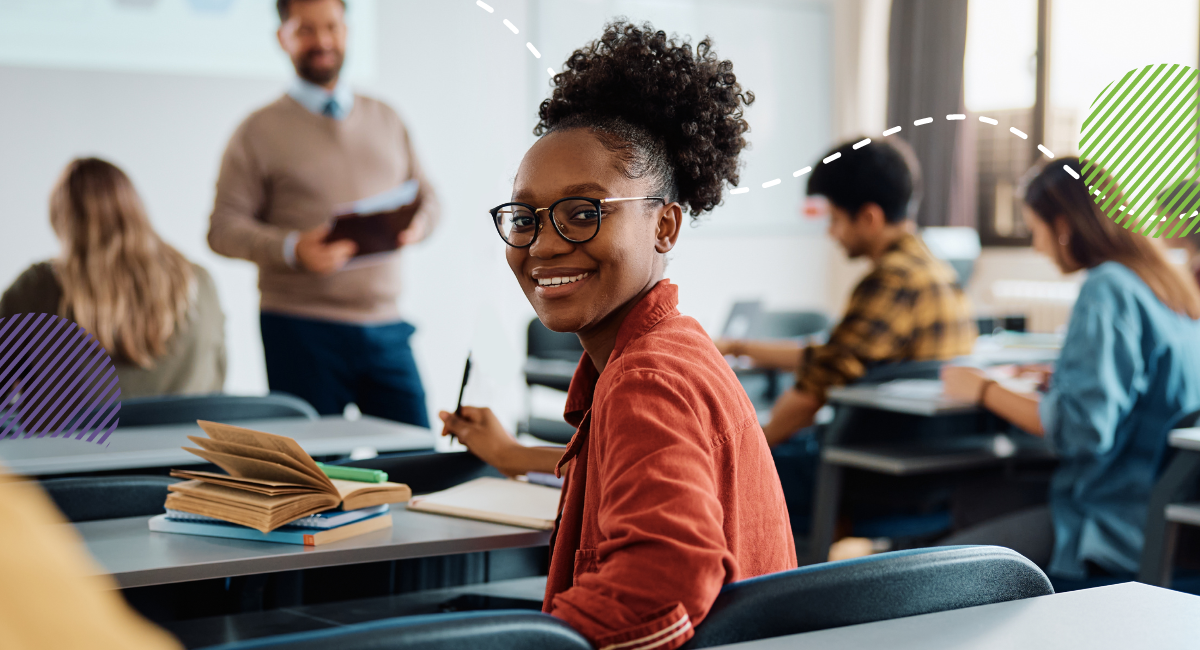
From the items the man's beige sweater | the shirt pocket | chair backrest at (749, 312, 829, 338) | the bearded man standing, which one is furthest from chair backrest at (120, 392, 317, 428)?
chair backrest at (749, 312, 829, 338)

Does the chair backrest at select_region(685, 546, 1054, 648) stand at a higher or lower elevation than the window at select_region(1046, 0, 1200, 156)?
lower

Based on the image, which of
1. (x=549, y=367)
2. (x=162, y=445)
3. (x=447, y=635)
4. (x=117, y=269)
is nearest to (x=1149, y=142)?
(x=447, y=635)

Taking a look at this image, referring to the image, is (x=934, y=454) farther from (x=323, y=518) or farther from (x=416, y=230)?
(x=323, y=518)

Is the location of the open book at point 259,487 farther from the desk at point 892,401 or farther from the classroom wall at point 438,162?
the classroom wall at point 438,162

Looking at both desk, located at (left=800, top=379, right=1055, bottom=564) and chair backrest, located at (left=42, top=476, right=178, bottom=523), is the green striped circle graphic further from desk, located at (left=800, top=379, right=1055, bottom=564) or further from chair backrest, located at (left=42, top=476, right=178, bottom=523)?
desk, located at (left=800, top=379, right=1055, bottom=564)

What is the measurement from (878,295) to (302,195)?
6.40 feet

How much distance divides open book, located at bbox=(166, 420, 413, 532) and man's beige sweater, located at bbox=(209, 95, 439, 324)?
2.10 meters

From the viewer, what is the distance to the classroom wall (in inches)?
177

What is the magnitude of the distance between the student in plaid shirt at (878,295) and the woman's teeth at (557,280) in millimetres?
2080

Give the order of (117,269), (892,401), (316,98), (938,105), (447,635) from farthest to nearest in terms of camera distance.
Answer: (938,105), (316,98), (892,401), (117,269), (447,635)

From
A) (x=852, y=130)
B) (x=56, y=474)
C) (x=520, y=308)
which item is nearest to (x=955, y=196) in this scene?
(x=852, y=130)

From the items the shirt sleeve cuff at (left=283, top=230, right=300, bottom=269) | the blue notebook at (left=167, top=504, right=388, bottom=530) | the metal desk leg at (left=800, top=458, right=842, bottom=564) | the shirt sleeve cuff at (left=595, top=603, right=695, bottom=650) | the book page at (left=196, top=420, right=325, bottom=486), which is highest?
the shirt sleeve cuff at (left=283, top=230, right=300, bottom=269)

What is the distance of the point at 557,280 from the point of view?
117cm

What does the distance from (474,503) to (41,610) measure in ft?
3.96
